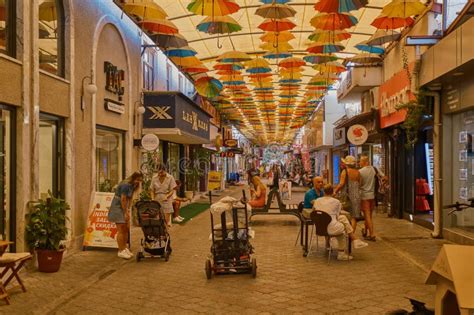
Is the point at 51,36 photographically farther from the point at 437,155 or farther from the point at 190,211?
the point at 190,211

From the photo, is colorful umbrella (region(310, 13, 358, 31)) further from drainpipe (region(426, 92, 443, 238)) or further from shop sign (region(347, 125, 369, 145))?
shop sign (region(347, 125, 369, 145))

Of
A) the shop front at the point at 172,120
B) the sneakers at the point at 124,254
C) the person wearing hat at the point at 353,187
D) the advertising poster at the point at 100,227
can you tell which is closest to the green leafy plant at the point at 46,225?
the sneakers at the point at 124,254

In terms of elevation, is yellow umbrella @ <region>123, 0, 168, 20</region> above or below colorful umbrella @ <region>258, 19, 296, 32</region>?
below

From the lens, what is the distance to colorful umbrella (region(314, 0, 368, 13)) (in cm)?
1111

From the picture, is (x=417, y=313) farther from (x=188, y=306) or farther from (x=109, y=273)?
(x=109, y=273)

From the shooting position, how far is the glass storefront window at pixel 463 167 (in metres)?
11.2

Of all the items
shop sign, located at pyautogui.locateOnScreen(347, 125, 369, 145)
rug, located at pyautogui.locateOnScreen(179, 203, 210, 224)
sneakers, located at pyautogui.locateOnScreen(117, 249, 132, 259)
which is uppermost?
shop sign, located at pyautogui.locateOnScreen(347, 125, 369, 145)

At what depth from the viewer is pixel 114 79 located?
13.0 metres

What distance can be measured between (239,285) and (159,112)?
370 inches

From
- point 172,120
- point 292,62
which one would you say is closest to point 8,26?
point 172,120

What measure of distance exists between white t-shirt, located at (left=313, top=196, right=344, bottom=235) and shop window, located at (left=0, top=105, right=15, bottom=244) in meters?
4.77

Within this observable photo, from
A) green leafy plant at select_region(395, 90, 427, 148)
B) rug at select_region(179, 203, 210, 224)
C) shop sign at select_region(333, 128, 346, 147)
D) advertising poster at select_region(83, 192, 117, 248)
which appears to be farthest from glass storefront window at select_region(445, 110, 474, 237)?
shop sign at select_region(333, 128, 346, 147)

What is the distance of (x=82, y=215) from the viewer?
36.0ft

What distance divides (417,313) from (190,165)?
76.8ft
